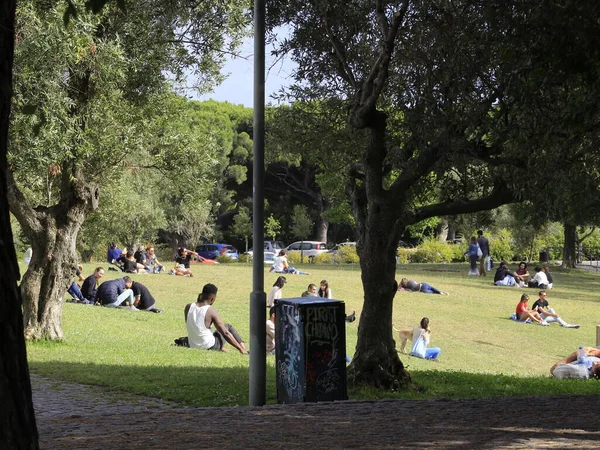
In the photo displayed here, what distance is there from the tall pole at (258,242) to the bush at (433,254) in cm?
4060

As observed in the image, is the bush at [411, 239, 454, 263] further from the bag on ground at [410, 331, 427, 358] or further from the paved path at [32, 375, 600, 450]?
the paved path at [32, 375, 600, 450]

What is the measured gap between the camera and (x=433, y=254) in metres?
50.4

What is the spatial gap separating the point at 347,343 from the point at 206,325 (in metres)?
4.14

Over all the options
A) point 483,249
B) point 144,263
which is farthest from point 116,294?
point 483,249

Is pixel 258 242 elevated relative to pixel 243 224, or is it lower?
lower

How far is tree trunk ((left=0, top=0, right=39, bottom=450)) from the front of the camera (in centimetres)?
407

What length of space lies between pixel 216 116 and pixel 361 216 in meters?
63.6

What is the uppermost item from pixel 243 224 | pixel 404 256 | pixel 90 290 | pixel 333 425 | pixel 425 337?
pixel 243 224

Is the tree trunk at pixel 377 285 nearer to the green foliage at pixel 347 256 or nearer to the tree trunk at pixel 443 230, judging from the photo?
the green foliage at pixel 347 256

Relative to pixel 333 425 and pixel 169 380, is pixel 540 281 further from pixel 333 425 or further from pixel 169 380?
pixel 333 425

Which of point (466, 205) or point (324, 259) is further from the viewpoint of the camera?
point (324, 259)

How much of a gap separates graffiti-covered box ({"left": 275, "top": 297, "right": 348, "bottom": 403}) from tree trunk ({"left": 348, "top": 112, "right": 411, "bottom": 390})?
193 cm

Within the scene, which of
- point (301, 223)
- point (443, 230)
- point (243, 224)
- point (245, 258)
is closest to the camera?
point (245, 258)

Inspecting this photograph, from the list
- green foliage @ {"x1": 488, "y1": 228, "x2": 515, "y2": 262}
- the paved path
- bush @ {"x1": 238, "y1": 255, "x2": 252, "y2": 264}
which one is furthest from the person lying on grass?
green foliage @ {"x1": 488, "y1": 228, "x2": 515, "y2": 262}
